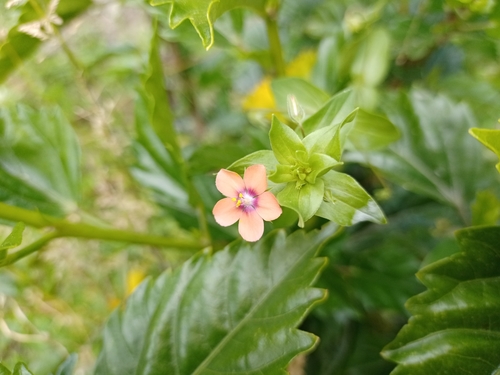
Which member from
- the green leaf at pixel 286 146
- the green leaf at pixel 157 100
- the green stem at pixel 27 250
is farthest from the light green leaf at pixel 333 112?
the green stem at pixel 27 250

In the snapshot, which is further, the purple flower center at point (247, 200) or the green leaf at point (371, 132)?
the green leaf at point (371, 132)

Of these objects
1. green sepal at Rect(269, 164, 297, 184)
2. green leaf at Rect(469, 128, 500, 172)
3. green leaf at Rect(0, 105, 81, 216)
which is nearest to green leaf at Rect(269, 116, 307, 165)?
green sepal at Rect(269, 164, 297, 184)

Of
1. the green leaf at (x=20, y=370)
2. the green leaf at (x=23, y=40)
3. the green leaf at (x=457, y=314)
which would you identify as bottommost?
the green leaf at (x=457, y=314)

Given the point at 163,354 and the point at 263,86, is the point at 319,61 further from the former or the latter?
the point at 163,354

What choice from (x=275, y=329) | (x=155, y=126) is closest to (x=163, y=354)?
(x=275, y=329)

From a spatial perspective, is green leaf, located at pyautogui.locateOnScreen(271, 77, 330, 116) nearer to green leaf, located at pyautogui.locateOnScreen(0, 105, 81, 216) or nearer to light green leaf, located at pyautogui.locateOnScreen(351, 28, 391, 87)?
light green leaf, located at pyautogui.locateOnScreen(351, 28, 391, 87)

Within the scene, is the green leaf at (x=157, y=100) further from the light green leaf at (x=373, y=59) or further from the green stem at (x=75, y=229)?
the light green leaf at (x=373, y=59)
